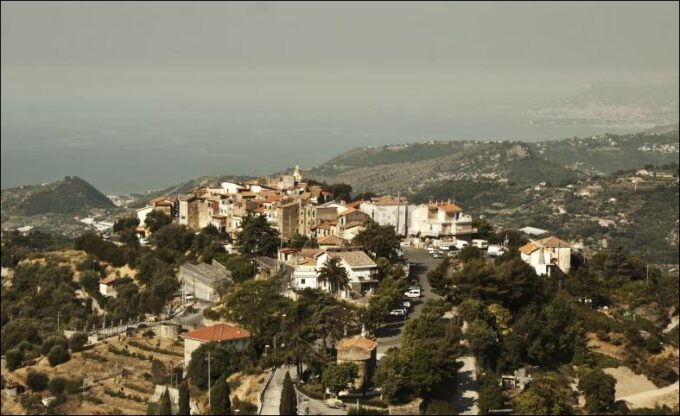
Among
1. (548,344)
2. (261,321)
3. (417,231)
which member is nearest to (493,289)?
(548,344)

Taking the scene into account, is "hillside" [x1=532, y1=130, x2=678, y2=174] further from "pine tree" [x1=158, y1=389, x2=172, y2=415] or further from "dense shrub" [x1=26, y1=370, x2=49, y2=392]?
"pine tree" [x1=158, y1=389, x2=172, y2=415]

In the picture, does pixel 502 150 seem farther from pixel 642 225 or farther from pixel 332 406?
pixel 332 406

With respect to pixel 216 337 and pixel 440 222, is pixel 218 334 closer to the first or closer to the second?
pixel 216 337

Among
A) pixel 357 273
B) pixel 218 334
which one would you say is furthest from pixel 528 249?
pixel 218 334

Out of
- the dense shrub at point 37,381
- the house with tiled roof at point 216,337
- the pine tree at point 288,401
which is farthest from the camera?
the dense shrub at point 37,381

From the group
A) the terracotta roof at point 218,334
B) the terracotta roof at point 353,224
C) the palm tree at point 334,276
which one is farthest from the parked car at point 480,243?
the terracotta roof at point 218,334

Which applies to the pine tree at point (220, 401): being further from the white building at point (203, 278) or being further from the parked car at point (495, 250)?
the parked car at point (495, 250)
